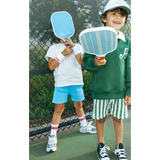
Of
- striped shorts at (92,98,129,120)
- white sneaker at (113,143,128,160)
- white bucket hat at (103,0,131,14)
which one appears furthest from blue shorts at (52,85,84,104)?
white bucket hat at (103,0,131,14)

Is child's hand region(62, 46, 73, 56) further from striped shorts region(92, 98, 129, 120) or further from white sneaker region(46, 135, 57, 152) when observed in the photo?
white sneaker region(46, 135, 57, 152)

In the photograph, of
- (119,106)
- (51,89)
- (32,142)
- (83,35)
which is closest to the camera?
(83,35)

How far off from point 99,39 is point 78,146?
91cm

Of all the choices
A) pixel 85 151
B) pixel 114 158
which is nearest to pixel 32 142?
pixel 85 151

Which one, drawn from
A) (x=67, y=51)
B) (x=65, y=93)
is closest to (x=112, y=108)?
(x=65, y=93)

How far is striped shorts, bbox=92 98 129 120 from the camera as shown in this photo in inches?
44.1

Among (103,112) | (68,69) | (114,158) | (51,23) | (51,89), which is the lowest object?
(114,158)


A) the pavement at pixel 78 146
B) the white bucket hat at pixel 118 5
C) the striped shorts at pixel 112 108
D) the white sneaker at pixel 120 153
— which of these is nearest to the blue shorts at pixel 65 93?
the striped shorts at pixel 112 108

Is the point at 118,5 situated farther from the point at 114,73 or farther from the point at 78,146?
the point at 78,146

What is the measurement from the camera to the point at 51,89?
5.48 ft

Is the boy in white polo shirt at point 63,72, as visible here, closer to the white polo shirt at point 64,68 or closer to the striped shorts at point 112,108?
the white polo shirt at point 64,68

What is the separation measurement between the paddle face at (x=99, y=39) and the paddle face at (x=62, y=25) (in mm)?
424
